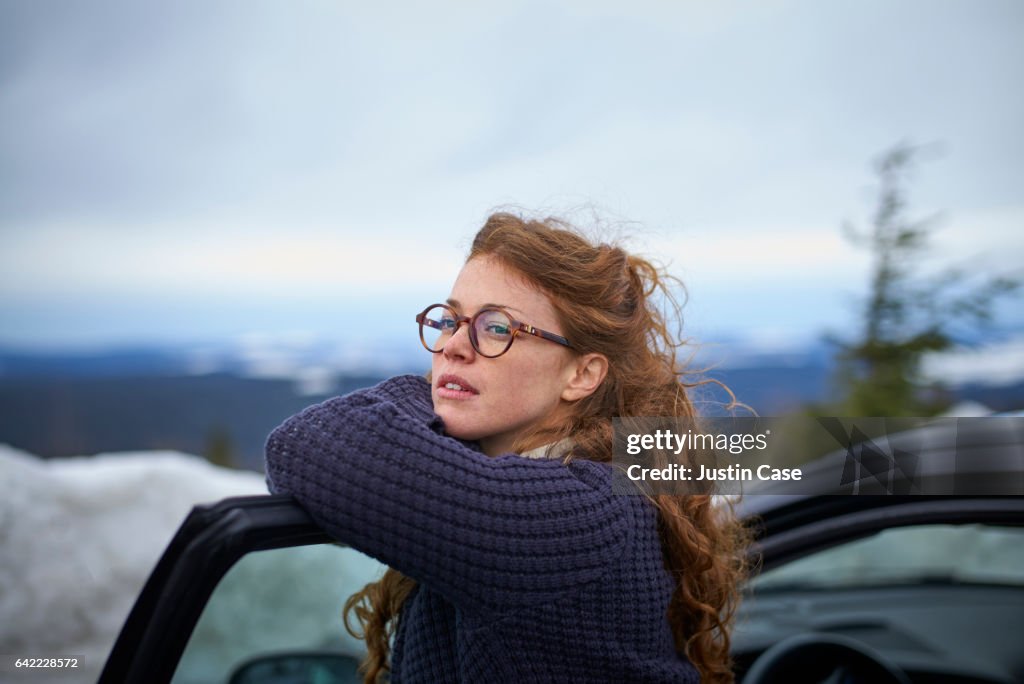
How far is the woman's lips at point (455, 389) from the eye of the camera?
1.49m

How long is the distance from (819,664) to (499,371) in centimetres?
117

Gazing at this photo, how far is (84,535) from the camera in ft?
13.6

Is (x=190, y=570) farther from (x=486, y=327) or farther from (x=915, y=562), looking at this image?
(x=915, y=562)

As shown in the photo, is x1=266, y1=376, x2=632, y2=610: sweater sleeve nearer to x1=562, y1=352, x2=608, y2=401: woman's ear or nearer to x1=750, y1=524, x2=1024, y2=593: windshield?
x1=562, y1=352, x2=608, y2=401: woman's ear

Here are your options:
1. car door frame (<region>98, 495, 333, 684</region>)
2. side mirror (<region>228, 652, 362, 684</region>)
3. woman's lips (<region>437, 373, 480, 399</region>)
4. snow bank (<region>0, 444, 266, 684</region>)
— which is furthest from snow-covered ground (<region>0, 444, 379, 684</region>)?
car door frame (<region>98, 495, 333, 684</region>)

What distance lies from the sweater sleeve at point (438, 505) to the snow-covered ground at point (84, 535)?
6.84 feet

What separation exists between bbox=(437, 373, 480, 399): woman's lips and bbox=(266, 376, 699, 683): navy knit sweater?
5 centimetres

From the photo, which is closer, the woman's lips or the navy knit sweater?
the navy knit sweater

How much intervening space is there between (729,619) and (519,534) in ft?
2.17

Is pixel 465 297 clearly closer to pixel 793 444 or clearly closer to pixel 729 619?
pixel 729 619

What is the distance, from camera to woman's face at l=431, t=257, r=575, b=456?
4.87ft

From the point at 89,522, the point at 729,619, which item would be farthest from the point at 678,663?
the point at 89,522

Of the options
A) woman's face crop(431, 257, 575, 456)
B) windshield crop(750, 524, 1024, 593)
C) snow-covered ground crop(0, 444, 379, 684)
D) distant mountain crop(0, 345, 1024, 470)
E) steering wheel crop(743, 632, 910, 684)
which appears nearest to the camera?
woman's face crop(431, 257, 575, 456)

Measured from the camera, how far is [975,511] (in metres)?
1.66
